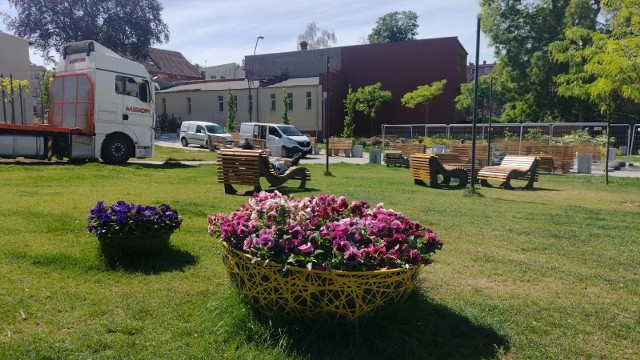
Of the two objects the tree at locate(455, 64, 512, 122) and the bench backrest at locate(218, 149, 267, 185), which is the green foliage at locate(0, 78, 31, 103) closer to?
the bench backrest at locate(218, 149, 267, 185)

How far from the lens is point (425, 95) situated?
43156mm

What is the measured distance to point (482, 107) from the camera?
48.5 metres

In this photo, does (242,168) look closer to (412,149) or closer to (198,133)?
(412,149)

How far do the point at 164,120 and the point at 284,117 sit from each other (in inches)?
591

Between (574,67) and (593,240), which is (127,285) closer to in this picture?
(593,240)

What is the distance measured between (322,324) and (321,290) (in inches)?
10.4

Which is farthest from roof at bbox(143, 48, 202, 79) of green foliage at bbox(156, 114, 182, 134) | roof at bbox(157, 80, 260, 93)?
green foliage at bbox(156, 114, 182, 134)

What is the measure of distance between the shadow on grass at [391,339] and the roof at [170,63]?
6978 cm

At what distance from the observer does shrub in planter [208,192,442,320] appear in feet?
10.5

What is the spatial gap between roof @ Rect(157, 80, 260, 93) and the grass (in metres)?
44.1

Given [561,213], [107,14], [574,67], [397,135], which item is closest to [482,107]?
[574,67]

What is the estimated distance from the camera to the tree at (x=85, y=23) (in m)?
47.8

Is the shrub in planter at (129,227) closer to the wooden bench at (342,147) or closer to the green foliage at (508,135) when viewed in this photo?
the wooden bench at (342,147)

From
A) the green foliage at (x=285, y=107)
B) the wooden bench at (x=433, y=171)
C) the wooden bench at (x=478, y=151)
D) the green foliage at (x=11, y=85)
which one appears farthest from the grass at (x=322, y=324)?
the green foliage at (x=285, y=107)
